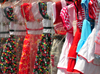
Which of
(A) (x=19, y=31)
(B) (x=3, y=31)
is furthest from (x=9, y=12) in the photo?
(B) (x=3, y=31)

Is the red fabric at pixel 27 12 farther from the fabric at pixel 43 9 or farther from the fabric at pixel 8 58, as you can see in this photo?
the fabric at pixel 8 58

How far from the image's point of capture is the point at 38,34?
4.47ft

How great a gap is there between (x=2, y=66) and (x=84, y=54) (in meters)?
0.99

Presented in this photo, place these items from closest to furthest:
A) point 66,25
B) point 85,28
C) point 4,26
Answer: point 85,28 < point 66,25 < point 4,26

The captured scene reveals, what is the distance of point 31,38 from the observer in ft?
4.55

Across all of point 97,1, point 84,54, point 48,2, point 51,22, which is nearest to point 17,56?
point 51,22

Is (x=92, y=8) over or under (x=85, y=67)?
over

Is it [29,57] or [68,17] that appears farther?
[29,57]

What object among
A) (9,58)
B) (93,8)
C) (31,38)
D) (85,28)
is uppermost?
(93,8)

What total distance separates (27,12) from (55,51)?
17.4 inches

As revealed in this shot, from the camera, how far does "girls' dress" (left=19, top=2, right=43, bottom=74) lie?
1332 mm

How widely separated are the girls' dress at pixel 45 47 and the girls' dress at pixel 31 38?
7 cm

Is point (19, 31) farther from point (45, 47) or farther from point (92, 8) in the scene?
point (92, 8)

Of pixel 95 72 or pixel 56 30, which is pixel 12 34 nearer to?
pixel 56 30
